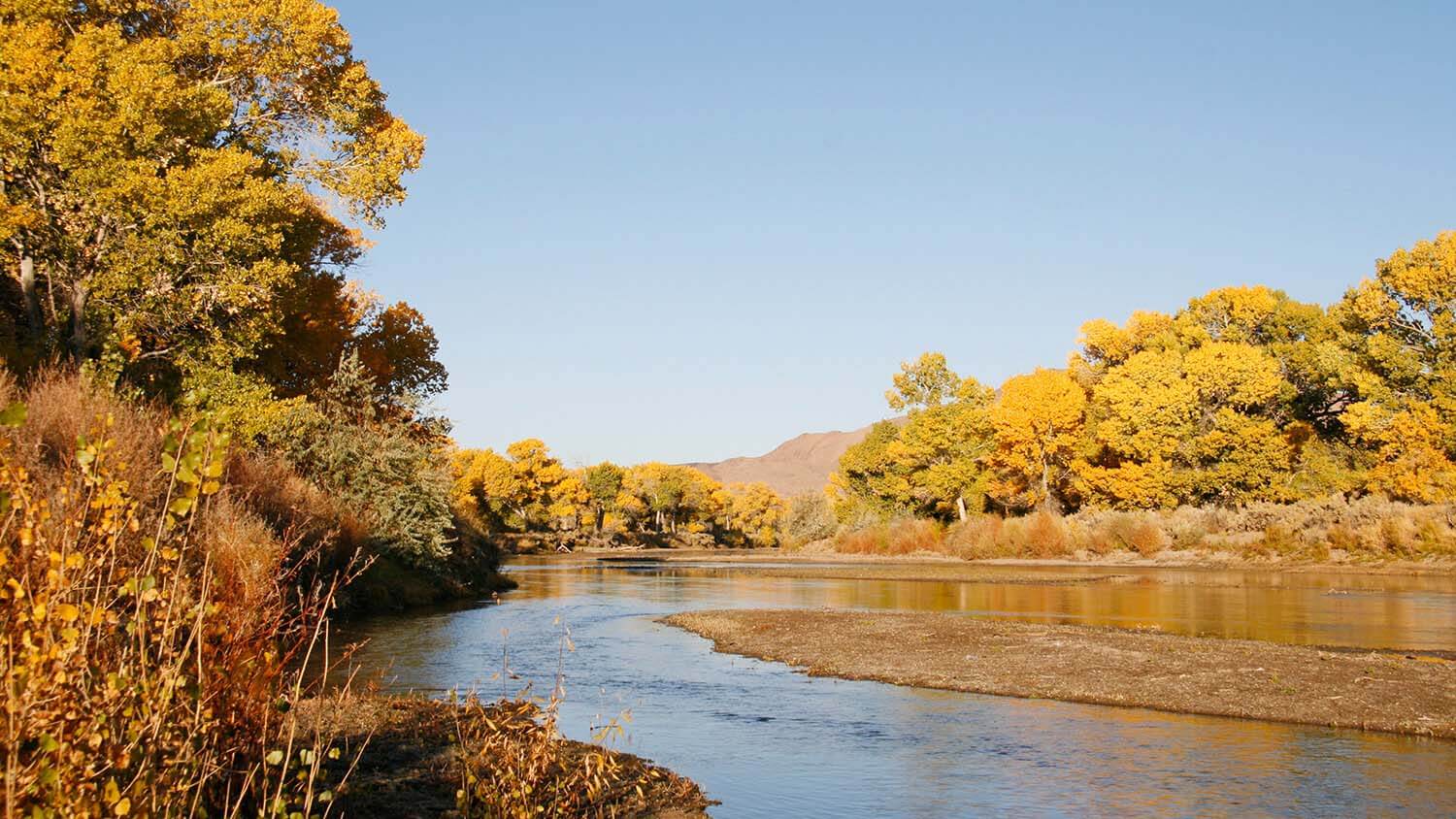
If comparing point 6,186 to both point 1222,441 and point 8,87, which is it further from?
point 1222,441

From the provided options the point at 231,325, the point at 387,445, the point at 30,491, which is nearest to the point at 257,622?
the point at 30,491

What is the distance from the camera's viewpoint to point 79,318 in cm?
2614

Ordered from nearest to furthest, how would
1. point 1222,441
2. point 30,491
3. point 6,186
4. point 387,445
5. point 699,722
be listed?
point 30,491 → point 699,722 → point 6,186 → point 387,445 → point 1222,441

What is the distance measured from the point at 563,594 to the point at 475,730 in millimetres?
30160

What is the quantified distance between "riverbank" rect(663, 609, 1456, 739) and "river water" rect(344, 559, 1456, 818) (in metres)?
0.62

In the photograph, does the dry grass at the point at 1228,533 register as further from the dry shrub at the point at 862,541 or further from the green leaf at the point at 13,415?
the green leaf at the point at 13,415

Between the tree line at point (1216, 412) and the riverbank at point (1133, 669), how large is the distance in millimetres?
35224

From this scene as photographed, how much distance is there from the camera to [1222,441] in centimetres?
6003

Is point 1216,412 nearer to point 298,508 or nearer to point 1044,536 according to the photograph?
point 1044,536

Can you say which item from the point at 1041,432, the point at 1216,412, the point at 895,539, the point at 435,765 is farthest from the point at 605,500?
the point at 435,765

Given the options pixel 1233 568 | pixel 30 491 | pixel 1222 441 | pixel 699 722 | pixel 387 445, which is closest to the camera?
pixel 30 491

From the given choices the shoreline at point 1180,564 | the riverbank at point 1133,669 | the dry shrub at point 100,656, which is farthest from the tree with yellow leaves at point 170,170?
the shoreline at point 1180,564

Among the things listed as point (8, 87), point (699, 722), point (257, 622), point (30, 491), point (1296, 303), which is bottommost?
point (699, 722)

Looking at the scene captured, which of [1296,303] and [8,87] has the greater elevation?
[1296,303]
